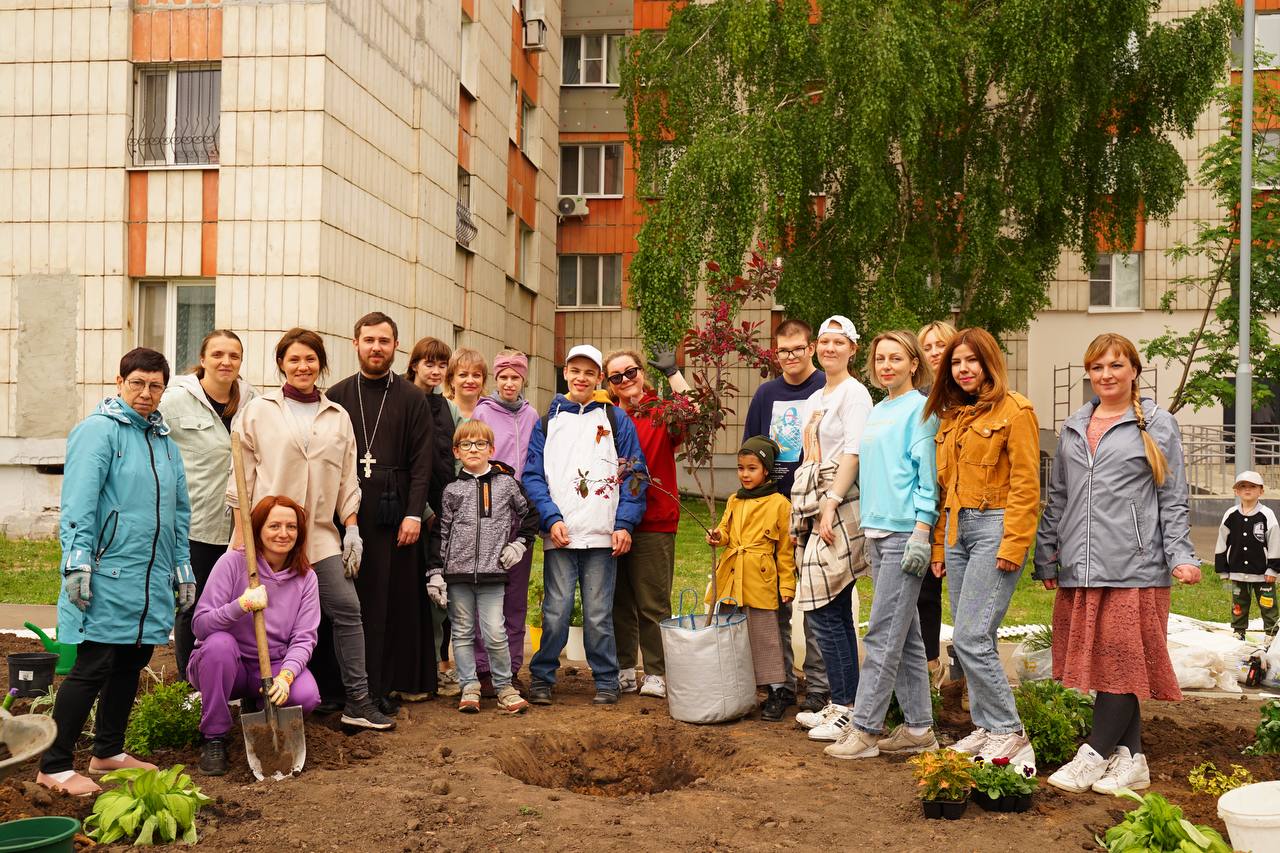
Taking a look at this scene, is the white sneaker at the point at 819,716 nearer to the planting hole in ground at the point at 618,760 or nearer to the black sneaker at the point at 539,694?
the planting hole in ground at the point at 618,760

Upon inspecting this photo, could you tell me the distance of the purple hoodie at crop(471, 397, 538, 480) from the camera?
24.3ft

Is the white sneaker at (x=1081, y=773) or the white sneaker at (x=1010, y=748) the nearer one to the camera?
the white sneaker at (x=1081, y=773)

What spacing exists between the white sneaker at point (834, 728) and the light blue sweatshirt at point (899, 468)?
42.3 inches

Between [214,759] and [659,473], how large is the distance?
10.1ft

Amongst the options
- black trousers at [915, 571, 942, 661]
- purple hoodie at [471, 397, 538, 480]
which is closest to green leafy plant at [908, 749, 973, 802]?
black trousers at [915, 571, 942, 661]

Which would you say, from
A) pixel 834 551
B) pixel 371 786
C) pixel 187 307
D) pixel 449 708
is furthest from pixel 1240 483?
pixel 187 307

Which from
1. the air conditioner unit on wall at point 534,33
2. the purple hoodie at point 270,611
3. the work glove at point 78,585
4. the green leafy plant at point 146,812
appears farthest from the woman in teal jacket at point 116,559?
the air conditioner unit on wall at point 534,33

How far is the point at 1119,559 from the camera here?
16.9 ft

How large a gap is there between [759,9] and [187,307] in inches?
359

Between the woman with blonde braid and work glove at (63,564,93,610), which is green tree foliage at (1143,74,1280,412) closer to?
the woman with blonde braid

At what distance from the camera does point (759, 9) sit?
17.1 meters

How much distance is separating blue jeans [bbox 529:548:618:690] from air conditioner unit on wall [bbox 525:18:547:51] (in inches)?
754

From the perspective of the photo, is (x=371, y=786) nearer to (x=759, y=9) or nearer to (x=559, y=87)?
(x=759, y=9)

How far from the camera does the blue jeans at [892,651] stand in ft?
18.5
